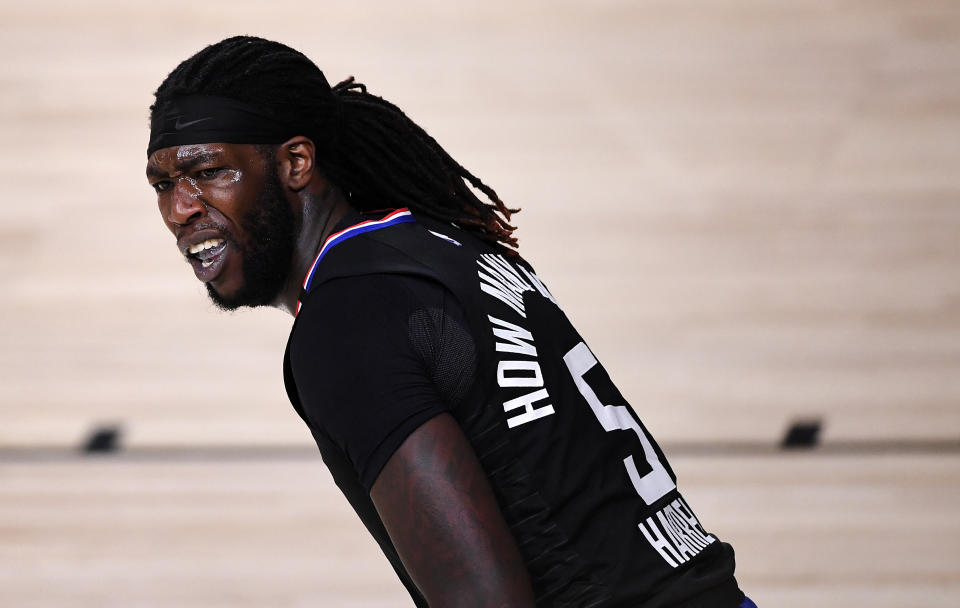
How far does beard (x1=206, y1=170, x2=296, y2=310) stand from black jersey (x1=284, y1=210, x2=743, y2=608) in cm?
11

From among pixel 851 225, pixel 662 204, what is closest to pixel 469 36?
pixel 662 204

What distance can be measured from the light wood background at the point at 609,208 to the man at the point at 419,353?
1.43 m

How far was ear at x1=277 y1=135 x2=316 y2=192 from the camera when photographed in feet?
3.09

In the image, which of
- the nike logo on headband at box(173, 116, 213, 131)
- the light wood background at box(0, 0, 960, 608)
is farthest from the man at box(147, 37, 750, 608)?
the light wood background at box(0, 0, 960, 608)

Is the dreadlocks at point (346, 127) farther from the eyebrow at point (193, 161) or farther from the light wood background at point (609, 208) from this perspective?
the light wood background at point (609, 208)

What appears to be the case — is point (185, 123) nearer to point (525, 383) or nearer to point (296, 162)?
point (296, 162)

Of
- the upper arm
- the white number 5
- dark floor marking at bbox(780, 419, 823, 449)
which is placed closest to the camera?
the upper arm

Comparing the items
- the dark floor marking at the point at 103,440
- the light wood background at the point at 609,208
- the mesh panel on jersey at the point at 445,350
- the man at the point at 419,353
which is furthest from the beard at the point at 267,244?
the dark floor marking at the point at 103,440

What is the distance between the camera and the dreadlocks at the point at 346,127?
0.94 metres

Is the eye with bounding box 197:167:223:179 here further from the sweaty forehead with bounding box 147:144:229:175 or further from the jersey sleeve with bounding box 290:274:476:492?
the jersey sleeve with bounding box 290:274:476:492

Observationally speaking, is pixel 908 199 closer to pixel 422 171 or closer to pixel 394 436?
pixel 422 171

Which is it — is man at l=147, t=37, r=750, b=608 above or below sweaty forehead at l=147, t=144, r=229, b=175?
below

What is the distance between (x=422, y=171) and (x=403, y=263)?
0.30 m

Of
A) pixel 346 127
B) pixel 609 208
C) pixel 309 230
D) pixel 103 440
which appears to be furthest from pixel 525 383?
pixel 103 440
